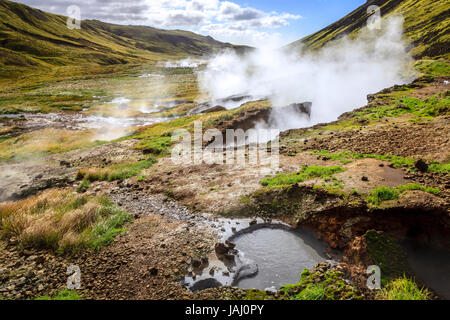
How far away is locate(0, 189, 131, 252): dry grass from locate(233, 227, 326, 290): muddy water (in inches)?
222

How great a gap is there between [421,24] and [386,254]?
10682cm

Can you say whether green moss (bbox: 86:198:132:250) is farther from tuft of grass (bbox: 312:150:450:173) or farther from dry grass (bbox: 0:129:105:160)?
dry grass (bbox: 0:129:105:160)

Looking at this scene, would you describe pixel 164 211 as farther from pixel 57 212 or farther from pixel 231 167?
pixel 231 167

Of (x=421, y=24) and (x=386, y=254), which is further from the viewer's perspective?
(x=421, y=24)

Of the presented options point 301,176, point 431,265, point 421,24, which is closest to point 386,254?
point 431,265

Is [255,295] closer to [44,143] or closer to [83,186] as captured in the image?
[83,186]

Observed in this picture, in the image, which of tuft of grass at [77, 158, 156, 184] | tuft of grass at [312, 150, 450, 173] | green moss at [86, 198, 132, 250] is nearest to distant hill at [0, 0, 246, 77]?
tuft of grass at [77, 158, 156, 184]

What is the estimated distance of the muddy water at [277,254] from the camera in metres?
8.39

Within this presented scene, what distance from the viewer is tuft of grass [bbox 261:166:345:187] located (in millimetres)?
13555

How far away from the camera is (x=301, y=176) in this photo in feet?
45.6

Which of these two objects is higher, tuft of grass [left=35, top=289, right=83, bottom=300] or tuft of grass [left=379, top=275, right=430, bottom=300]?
tuft of grass [left=379, top=275, right=430, bottom=300]

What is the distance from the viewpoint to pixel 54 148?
2906 cm

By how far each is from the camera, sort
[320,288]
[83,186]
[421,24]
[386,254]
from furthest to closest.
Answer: [421,24] < [83,186] < [386,254] < [320,288]

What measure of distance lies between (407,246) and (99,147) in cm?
2693
